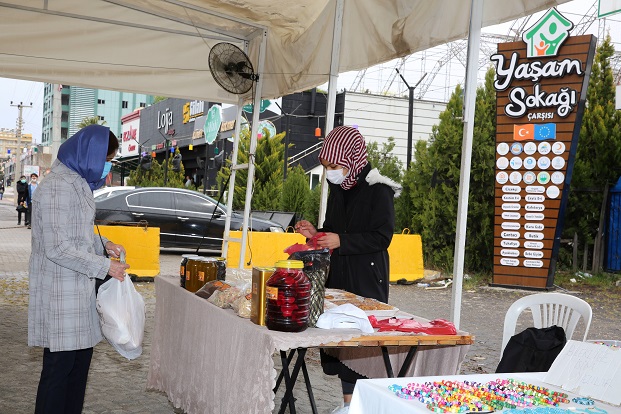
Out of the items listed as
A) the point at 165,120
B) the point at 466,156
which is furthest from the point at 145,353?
the point at 165,120

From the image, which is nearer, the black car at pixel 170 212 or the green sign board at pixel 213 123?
the black car at pixel 170 212

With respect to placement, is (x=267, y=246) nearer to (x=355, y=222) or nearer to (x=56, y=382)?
(x=355, y=222)

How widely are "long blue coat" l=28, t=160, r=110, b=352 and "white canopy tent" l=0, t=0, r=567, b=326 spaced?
2427mm

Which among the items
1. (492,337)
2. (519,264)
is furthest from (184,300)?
(519,264)

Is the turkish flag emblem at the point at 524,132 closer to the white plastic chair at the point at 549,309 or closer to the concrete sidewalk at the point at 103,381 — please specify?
the concrete sidewalk at the point at 103,381

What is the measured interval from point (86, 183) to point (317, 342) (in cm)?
160

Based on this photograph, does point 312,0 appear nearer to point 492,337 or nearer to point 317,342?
Result: point 317,342

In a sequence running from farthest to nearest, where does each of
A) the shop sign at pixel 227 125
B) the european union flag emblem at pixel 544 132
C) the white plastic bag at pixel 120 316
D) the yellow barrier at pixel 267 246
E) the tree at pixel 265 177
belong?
the shop sign at pixel 227 125 < the tree at pixel 265 177 < the yellow barrier at pixel 267 246 < the european union flag emblem at pixel 544 132 < the white plastic bag at pixel 120 316

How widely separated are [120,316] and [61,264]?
42 centimetres

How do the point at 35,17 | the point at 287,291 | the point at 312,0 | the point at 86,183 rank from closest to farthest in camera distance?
the point at 287,291, the point at 86,183, the point at 312,0, the point at 35,17

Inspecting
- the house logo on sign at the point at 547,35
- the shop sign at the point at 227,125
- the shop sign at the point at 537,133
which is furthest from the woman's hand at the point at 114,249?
the shop sign at the point at 227,125

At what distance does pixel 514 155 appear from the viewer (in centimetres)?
1232

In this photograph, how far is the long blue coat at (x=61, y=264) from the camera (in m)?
3.44

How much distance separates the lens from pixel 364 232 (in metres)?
3.96
